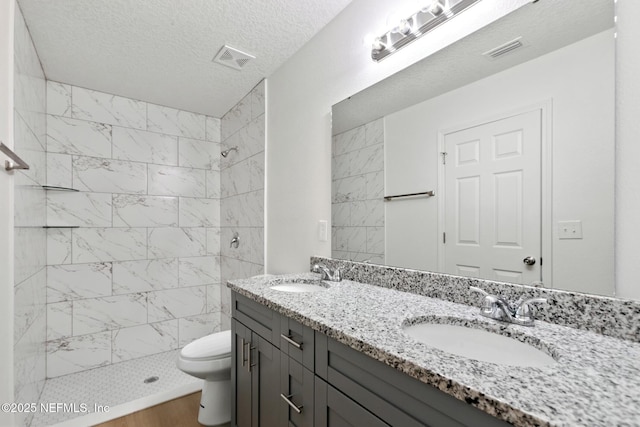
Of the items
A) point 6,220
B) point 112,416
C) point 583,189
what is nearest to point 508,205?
point 583,189

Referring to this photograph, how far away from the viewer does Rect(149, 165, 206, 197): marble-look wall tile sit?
2848 mm

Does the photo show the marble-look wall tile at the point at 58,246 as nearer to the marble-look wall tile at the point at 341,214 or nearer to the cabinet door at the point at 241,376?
the cabinet door at the point at 241,376

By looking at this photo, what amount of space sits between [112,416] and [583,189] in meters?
2.66

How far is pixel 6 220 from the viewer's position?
1.34 metres

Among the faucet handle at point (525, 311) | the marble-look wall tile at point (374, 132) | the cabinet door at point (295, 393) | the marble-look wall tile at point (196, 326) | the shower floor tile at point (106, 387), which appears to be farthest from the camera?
the marble-look wall tile at point (196, 326)

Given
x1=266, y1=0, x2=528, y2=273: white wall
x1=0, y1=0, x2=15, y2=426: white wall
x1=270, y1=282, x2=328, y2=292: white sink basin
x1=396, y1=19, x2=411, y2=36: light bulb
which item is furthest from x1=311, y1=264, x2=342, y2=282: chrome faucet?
x1=0, y1=0, x2=15, y2=426: white wall

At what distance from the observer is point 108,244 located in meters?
2.61

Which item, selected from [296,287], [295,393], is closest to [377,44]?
[296,287]

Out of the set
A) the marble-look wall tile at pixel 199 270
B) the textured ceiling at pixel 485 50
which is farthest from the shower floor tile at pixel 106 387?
the textured ceiling at pixel 485 50

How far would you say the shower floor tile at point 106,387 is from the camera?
190cm

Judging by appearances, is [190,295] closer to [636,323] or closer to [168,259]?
[168,259]

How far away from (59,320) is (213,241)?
1366mm

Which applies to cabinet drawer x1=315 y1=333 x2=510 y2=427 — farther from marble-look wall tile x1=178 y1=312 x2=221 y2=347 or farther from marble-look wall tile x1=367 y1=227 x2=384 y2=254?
marble-look wall tile x1=178 y1=312 x2=221 y2=347

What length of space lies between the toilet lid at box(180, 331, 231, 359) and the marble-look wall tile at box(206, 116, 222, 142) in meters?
2.13
